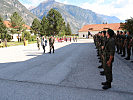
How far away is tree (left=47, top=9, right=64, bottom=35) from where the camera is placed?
6588 centimetres

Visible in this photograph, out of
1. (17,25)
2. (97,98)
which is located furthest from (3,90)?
(17,25)

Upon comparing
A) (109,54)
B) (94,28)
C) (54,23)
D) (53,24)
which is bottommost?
(109,54)

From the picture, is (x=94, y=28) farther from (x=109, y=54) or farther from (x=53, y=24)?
(x=109, y=54)

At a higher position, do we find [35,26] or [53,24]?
[53,24]

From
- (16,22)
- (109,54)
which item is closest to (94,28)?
(16,22)

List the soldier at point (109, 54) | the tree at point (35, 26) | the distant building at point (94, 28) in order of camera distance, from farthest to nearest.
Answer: the distant building at point (94, 28) < the tree at point (35, 26) < the soldier at point (109, 54)

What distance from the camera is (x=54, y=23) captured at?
66812 mm

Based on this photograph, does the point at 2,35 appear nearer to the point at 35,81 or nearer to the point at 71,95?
the point at 35,81

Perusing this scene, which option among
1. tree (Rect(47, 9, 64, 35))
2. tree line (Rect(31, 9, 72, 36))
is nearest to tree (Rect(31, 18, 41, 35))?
tree line (Rect(31, 9, 72, 36))

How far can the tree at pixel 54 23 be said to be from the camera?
65.9m

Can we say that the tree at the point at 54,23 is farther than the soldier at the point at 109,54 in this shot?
Yes

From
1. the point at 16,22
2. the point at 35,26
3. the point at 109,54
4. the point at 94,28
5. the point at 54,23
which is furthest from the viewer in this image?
the point at 94,28

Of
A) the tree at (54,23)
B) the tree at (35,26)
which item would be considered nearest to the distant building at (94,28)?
the tree at (54,23)

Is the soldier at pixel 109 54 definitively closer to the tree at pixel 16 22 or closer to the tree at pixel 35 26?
the tree at pixel 16 22
